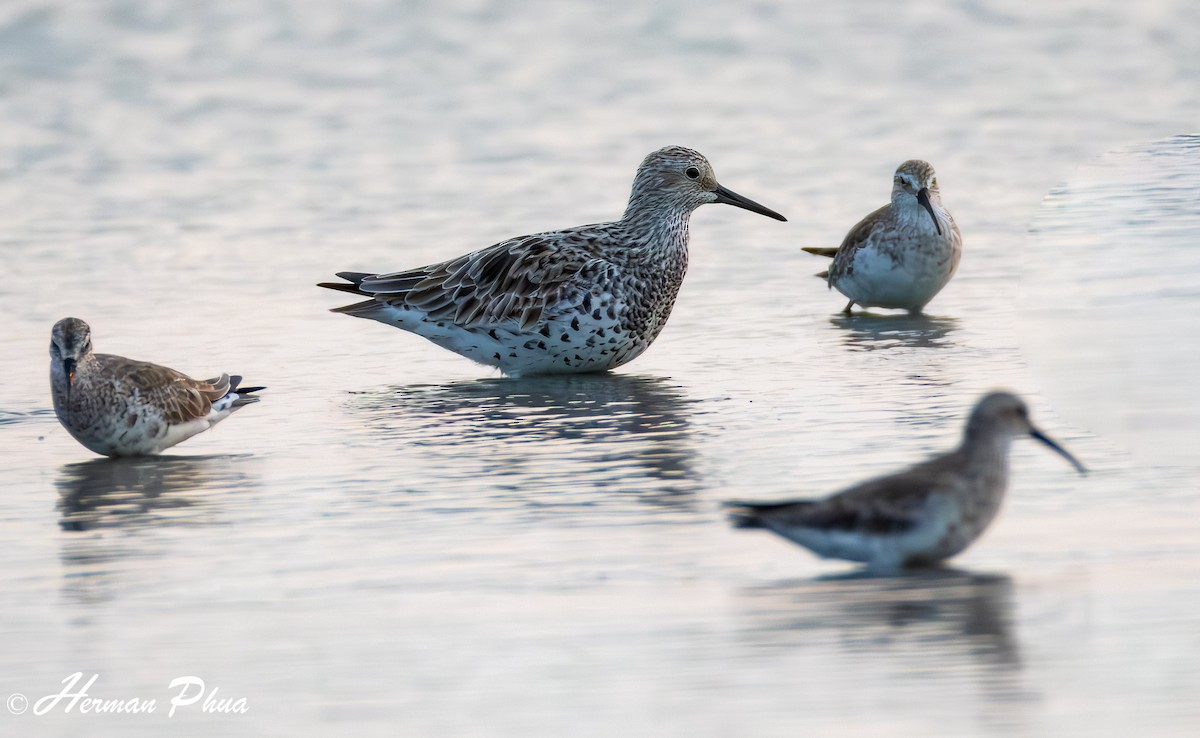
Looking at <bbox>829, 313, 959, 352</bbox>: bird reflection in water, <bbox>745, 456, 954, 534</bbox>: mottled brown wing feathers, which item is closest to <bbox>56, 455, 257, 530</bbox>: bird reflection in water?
<bbox>745, 456, 954, 534</bbox>: mottled brown wing feathers

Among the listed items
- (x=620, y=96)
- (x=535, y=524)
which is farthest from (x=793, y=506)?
(x=620, y=96)

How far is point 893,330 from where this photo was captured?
40.3 ft

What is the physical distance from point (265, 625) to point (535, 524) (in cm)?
139

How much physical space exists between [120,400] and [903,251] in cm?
520

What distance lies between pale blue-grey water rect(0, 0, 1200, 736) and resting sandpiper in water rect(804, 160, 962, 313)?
7.9 inches

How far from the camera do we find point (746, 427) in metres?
9.52

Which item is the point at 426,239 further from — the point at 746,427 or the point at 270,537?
the point at 270,537

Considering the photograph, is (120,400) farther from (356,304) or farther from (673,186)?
(673,186)

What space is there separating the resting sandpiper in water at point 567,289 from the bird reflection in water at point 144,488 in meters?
2.20

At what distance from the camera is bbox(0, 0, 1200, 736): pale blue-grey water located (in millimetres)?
6090

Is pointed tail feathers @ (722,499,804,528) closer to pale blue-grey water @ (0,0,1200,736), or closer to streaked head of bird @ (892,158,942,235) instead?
pale blue-grey water @ (0,0,1200,736)

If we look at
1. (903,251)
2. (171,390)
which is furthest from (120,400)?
(903,251)

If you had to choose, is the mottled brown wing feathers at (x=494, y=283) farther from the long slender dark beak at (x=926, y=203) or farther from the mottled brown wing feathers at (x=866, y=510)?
the mottled brown wing feathers at (x=866, y=510)

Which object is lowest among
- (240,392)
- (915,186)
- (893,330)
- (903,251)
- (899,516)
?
(899,516)
